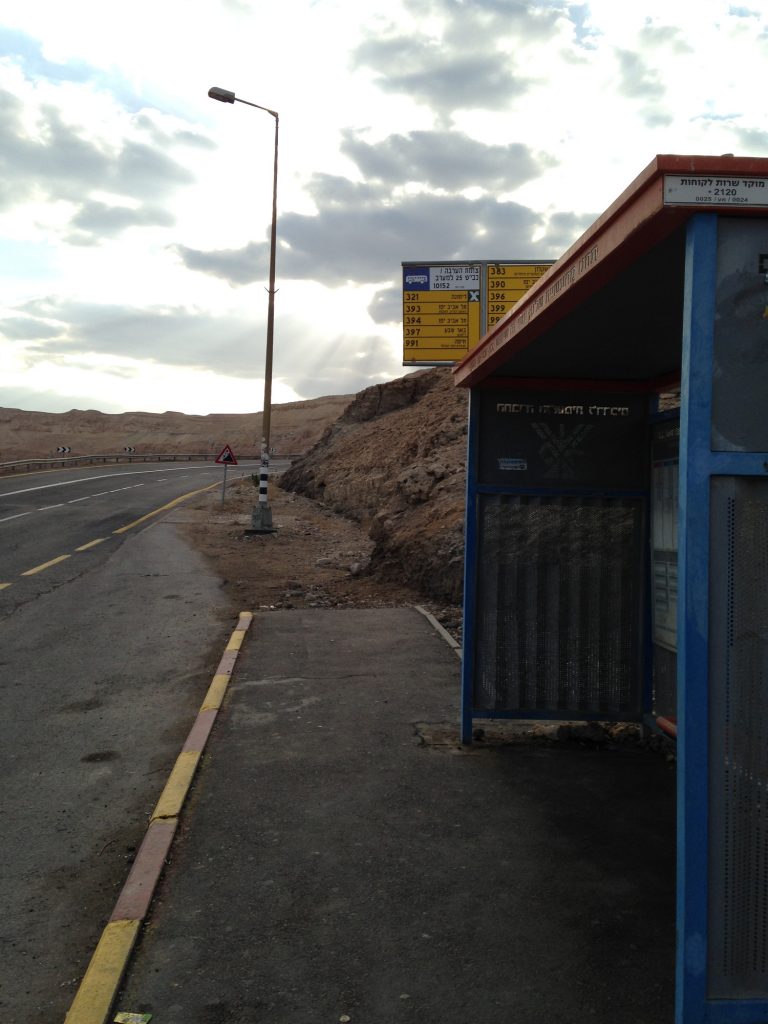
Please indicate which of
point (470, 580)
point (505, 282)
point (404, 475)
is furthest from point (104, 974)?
point (505, 282)

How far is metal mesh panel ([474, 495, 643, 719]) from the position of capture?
20.8ft

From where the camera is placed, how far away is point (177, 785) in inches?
212

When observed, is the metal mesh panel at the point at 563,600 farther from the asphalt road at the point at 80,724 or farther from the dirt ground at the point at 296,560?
the dirt ground at the point at 296,560

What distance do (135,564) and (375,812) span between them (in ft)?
38.7

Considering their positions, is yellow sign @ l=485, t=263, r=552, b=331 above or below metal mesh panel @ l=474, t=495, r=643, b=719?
above

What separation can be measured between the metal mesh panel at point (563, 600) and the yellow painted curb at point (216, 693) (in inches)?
88.6

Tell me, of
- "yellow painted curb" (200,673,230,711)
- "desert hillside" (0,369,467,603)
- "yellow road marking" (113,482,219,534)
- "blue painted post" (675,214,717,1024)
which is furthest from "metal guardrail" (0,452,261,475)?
"blue painted post" (675,214,717,1024)

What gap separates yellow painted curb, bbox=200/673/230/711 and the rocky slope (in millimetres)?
4604

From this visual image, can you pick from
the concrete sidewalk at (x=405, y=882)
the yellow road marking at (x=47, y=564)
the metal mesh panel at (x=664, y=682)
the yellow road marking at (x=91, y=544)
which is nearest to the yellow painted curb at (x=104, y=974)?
the concrete sidewalk at (x=405, y=882)

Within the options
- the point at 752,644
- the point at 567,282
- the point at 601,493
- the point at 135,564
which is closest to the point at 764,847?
the point at 752,644

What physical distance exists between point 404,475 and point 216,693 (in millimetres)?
9823

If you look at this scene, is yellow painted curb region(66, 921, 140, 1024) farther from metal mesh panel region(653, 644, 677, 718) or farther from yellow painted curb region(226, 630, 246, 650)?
yellow painted curb region(226, 630, 246, 650)

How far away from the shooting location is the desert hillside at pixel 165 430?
89562 mm

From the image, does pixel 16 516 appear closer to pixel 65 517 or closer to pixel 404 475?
pixel 65 517
